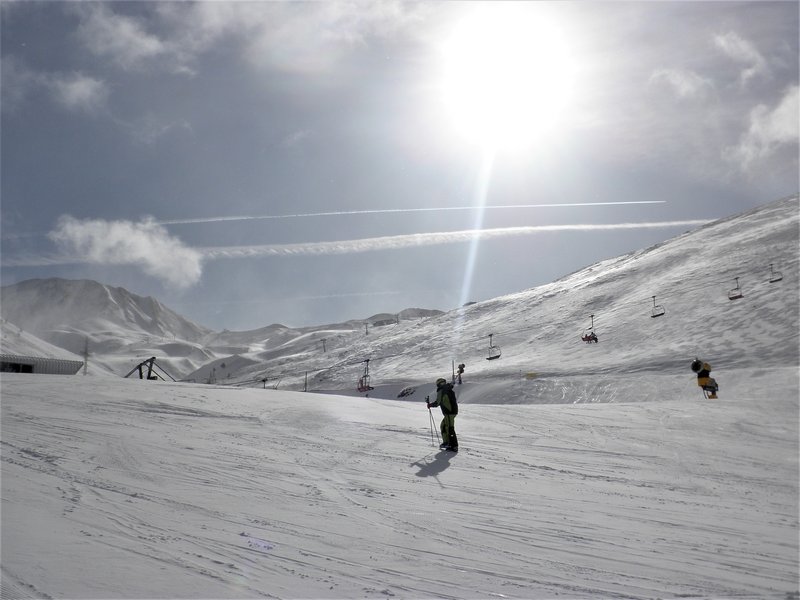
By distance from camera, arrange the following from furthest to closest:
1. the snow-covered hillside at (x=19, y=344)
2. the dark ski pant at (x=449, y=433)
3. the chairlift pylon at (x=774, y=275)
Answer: the snow-covered hillside at (x=19, y=344)
the chairlift pylon at (x=774, y=275)
the dark ski pant at (x=449, y=433)

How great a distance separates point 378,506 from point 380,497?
43 centimetres

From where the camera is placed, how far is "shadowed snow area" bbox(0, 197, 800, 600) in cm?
562

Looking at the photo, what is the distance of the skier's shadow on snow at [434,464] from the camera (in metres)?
9.87

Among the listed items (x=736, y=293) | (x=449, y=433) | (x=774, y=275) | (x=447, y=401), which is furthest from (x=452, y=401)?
(x=774, y=275)

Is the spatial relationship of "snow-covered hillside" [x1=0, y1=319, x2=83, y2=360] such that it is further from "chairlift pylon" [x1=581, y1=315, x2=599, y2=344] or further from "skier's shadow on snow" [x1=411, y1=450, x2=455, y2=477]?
"skier's shadow on snow" [x1=411, y1=450, x2=455, y2=477]

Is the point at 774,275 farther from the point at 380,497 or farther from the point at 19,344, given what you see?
the point at 19,344

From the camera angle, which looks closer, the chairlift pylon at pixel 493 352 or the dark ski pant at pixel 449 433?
the dark ski pant at pixel 449 433

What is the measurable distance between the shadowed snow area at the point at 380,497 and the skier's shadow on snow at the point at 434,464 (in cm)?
6

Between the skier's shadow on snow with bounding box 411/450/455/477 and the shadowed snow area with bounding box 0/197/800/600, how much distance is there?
6cm

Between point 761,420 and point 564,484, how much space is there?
8.76 metres

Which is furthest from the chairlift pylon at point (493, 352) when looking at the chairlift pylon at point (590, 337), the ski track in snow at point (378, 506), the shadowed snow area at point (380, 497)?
the ski track in snow at point (378, 506)

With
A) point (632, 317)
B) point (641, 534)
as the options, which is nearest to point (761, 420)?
point (641, 534)

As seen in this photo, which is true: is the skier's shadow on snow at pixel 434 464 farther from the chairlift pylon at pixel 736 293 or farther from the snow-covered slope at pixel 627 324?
the chairlift pylon at pixel 736 293

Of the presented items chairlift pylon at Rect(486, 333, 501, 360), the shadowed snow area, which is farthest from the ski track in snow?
chairlift pylon at Rect(486, 333, 501, 360)
